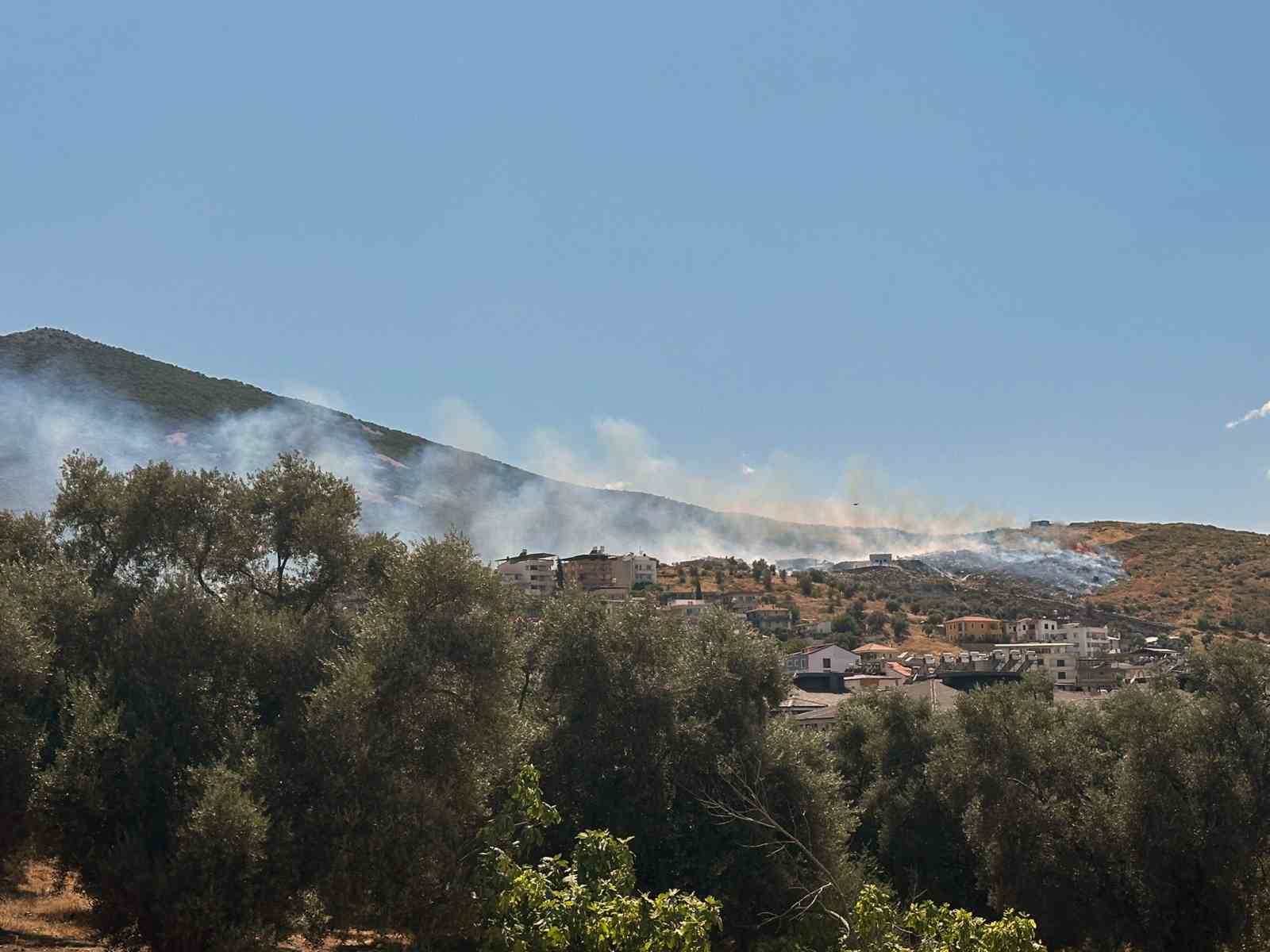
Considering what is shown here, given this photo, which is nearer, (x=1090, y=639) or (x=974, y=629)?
(x=1090, y=639)

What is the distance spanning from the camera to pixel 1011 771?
2934 cm

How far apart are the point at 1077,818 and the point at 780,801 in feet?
32.3

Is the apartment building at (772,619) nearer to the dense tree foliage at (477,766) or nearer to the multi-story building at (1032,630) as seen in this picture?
the multi-story building at (1032,630)

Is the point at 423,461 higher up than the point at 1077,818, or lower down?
higher up

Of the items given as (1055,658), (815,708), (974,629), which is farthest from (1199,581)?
(815,708)

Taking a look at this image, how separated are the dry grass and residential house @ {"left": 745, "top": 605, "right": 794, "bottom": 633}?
87.8 meters

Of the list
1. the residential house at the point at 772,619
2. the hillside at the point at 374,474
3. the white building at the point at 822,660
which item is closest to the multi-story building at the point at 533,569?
the hillside at the point at 374,474

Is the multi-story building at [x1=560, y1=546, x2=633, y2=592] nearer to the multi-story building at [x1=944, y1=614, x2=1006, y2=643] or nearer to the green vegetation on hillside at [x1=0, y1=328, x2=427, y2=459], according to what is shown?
the multi-story building at [x1=944, y1=614, x2=1006, y2=643]

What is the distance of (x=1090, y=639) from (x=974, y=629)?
40.4 ft

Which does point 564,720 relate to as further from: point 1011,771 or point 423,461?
point 423,461

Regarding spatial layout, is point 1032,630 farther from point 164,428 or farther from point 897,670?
point 164,428

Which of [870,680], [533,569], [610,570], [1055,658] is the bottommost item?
[870,680]

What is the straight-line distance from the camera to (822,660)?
283 ft

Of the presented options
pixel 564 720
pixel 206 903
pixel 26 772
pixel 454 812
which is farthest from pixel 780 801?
pixel 26 772
